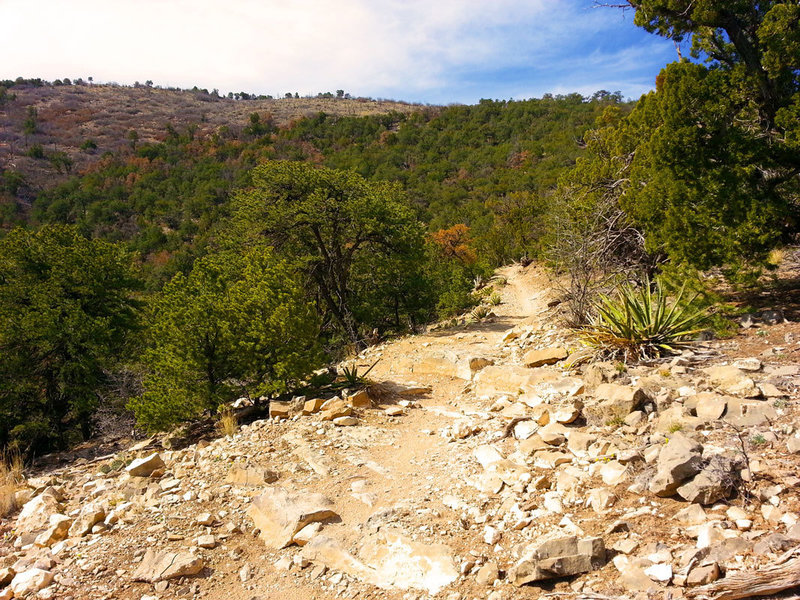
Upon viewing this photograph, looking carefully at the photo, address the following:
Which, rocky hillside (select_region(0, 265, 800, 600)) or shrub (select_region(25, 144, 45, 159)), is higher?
shrub (select_region(25, 144, 45, 159))

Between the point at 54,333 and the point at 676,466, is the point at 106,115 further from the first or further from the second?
the point at 676,466

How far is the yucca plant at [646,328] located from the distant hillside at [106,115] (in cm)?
6430

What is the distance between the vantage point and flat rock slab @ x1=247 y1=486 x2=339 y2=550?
4.25m

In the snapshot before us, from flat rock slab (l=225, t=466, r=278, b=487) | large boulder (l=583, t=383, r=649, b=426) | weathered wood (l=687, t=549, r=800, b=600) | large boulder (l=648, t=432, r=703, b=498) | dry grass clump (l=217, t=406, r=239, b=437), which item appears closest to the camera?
weathered wood (l=687, t=549, r=800, b=600)

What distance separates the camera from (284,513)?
14.6 feet

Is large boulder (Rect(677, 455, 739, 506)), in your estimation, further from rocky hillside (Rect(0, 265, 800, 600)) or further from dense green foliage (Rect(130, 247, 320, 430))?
dense green foliage (Rect(130, 247, 320, 430))

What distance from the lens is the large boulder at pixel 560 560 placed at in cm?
296

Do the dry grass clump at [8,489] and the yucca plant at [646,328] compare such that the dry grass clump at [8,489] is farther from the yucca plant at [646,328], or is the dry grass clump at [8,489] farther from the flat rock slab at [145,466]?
the yucca plant at [646,328]

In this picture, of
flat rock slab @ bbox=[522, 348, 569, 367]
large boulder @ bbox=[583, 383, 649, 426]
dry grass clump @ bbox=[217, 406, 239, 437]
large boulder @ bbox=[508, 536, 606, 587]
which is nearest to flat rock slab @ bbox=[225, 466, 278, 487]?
dry grass clump @ bbox=[217, 406, 239, 437]

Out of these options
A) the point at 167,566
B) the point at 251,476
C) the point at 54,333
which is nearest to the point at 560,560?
the point at 167,566

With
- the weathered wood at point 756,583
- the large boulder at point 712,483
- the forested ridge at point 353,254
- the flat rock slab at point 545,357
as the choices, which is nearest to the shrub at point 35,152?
the forested ridge at point 353,254

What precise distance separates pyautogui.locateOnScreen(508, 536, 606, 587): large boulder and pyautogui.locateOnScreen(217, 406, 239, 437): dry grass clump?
4690 millimetres

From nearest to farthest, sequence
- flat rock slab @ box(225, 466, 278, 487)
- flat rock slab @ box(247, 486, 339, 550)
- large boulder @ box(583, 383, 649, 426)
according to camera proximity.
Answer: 1. flat rock slab @ box(247, 486, 339, 550)
2. large boulder @ box(583, 383, 649, 426)
3. flat rock slab @ box(225, 466, 278, 487)

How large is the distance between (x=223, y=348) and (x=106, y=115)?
94.1m
